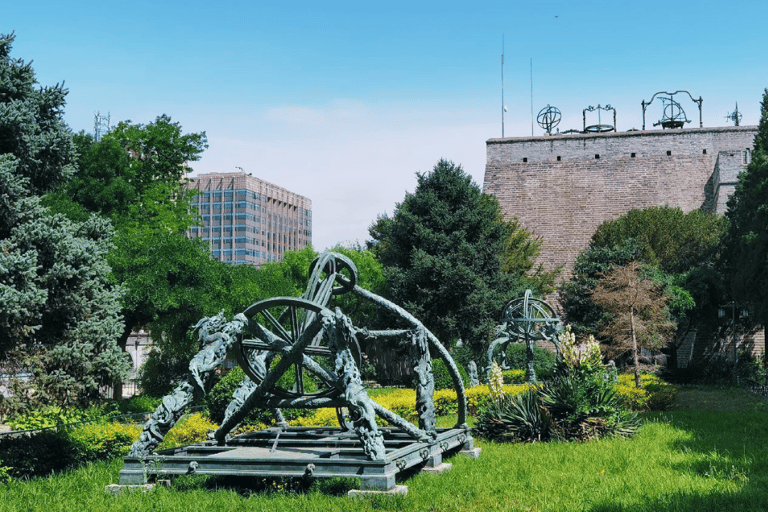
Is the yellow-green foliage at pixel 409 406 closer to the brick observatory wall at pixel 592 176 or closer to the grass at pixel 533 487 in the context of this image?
the grass at pixel 533 487

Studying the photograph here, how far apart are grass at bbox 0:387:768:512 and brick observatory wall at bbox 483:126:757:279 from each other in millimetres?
27809

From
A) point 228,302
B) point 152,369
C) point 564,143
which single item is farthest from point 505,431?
point 564,143

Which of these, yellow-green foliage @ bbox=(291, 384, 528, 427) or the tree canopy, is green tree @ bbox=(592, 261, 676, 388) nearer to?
the tree canopy

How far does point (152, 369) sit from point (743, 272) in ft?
74.6

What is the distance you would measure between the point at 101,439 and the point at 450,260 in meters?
20.7

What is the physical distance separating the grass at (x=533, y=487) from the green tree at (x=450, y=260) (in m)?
17.8

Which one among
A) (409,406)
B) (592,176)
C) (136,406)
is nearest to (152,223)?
(136,406)

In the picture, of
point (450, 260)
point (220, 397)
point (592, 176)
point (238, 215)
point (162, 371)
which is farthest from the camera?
point (238, 215)

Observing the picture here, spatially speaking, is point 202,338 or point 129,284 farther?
point 129,284

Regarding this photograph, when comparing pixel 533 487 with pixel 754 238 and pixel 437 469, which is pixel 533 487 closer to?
pixel 437 469

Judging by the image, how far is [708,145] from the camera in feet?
126

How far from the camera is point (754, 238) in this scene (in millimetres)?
25016

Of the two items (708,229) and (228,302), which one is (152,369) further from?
(708,229)

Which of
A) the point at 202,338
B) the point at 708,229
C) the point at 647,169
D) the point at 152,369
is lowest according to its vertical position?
the point at 152,369
